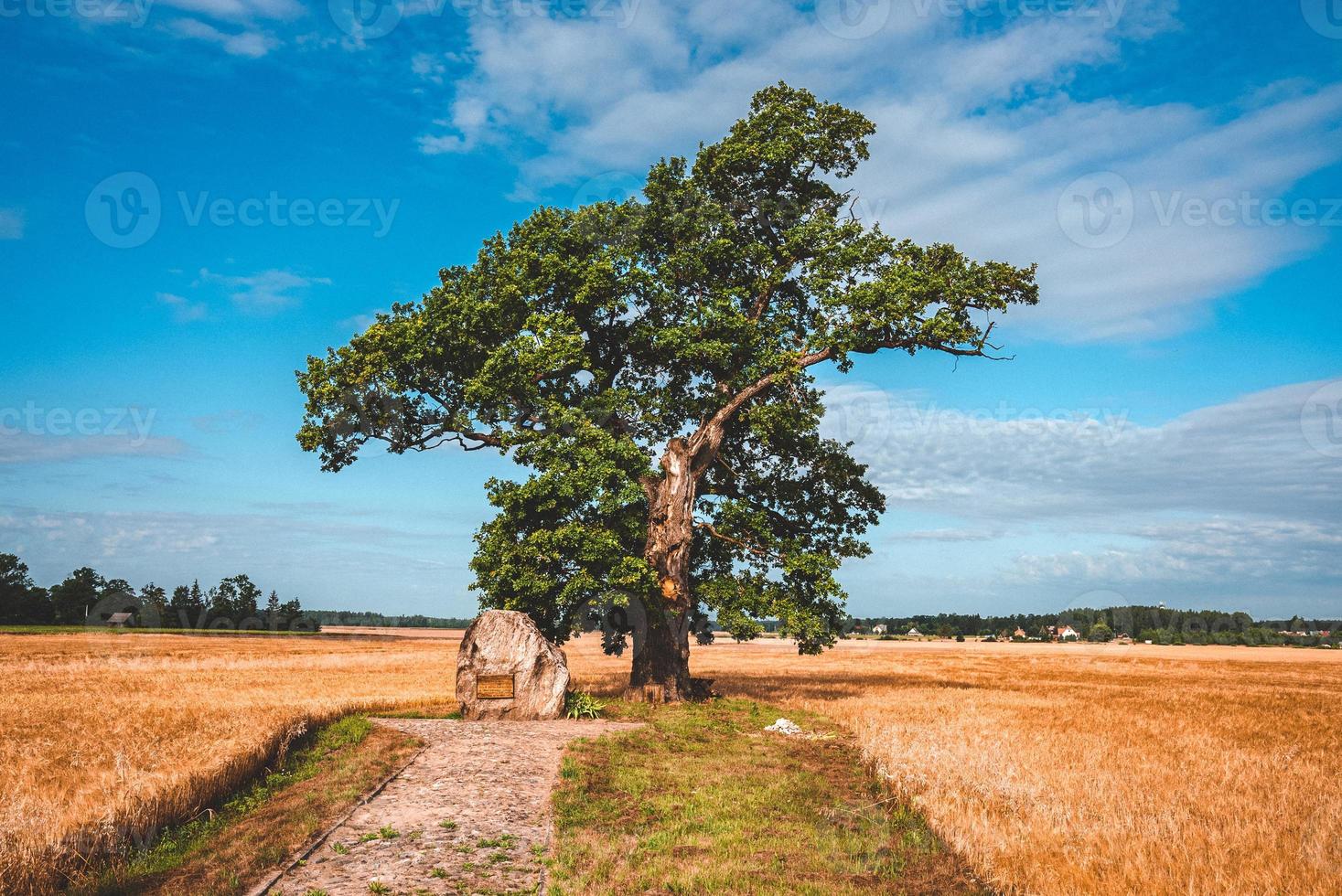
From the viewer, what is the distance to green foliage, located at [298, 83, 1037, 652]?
2512 centimetres

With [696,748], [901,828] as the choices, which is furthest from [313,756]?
[901,828]

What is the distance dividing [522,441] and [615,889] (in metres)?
17.7

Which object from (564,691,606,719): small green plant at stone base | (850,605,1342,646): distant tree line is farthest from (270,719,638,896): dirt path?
(850,605,1342,646): distant tree line

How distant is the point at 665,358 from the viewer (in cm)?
2811

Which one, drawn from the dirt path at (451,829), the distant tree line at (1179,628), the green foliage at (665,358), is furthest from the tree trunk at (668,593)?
the distant tree line at (1179,628)

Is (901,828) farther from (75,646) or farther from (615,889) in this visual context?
(75,646)

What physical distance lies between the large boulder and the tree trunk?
4247 millimetres

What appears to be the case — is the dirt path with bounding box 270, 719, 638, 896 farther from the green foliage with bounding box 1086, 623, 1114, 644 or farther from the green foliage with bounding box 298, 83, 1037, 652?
the green foliage with bounding box 1086, 623, 1114, 644

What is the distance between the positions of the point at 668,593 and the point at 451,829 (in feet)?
47.2

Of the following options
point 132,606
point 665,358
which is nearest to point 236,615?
point 132,606

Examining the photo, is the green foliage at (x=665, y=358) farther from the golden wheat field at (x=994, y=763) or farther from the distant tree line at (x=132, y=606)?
the distant tree line at (x=132, y=606)

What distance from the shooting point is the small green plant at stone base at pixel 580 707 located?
73.2ft

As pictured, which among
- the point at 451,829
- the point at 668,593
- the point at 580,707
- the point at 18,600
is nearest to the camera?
the point at 451,829

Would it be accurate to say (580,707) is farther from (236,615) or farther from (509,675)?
(236,615)
